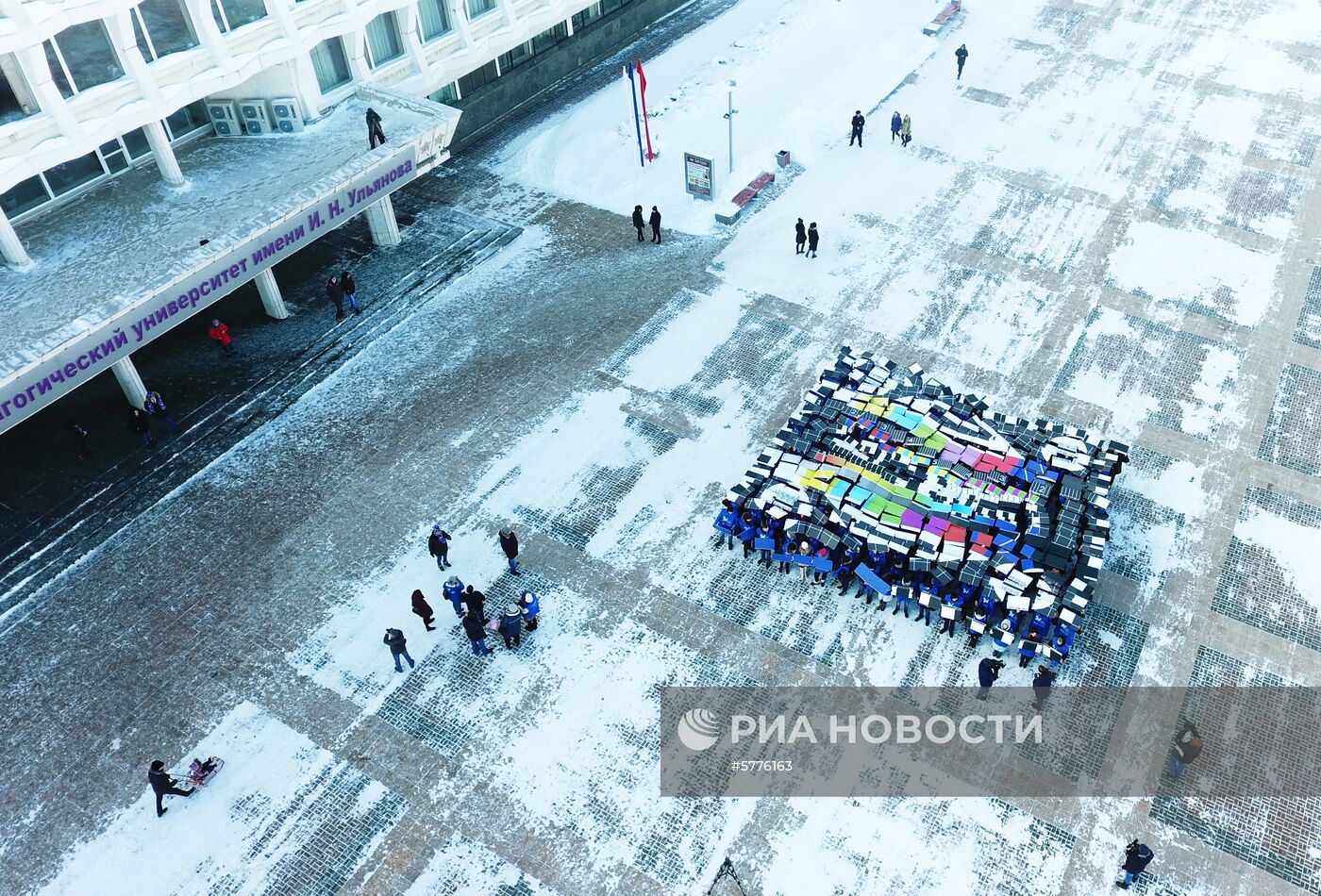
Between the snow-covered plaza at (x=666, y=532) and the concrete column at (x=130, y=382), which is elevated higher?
the concrete column at (x=130, y=382)

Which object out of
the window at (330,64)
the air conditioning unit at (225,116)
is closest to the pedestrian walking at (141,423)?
the air conditioning unit at (225,116)

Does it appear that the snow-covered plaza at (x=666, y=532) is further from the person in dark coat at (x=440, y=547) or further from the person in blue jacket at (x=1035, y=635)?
the person in dark coat at (x=440, y=547)

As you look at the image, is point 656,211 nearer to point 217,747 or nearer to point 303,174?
point 303,174

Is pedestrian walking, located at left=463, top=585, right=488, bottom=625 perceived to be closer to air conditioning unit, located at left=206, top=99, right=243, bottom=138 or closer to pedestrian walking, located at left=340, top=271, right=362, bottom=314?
pedestrian walking, located at left=340, top=271, right=362, bottom=314

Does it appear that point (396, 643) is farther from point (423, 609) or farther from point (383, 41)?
point (383, 41)

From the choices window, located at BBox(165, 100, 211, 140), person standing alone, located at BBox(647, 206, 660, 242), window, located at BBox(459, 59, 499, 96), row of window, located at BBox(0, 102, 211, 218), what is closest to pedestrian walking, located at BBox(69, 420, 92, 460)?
row of window, located at BBox(0, 102, 211, 218)

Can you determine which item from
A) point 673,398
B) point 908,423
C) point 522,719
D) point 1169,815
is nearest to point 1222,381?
point 908,423
